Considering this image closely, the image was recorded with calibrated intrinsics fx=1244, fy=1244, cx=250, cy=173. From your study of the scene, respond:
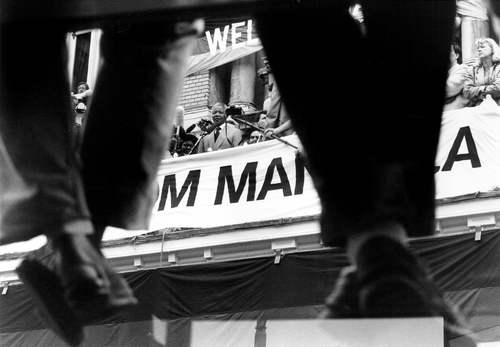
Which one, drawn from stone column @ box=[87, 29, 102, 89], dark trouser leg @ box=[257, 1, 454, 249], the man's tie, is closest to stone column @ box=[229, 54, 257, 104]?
the man's tie

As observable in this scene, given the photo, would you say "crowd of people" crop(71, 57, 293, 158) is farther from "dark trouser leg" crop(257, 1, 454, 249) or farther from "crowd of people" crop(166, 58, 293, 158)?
"dark trouser leg" crop(257, 1, 454, 249)

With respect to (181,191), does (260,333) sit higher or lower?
lower

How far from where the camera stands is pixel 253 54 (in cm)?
570

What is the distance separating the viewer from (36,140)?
5480mm

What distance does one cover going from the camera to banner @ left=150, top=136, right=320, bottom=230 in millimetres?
6949

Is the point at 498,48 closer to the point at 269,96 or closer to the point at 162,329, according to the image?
the point at 269,96

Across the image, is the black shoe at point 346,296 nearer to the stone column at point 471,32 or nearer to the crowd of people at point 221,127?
the crowd of people at point 221,127

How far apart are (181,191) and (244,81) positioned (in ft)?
5.63

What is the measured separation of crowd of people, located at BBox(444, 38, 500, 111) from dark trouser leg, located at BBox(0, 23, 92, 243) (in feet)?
5.61

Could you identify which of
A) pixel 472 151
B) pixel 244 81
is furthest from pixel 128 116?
pixel 472 151

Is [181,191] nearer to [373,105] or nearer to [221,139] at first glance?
[221,139]

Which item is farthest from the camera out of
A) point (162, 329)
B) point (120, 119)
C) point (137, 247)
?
point (137, 247)

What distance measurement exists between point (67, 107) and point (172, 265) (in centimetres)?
269

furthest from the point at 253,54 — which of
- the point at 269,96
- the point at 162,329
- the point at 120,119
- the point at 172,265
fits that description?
the point at 172,265
